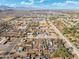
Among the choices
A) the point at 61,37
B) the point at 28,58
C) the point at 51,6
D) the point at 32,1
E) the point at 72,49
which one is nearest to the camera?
the point at 28,58

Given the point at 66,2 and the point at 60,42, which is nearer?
the point at 60,42

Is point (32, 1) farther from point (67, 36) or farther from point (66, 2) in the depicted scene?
point (67, 36)

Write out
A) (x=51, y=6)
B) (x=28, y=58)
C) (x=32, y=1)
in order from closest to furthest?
(x=28, y=58) → (x=32, y=1) → (x=51, y=6)

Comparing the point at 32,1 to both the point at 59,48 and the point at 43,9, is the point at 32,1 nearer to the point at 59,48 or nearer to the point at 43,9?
the point at 43,9

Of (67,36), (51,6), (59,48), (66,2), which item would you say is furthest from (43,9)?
(59,48)

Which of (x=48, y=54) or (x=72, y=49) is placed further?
(x=72, y=49)

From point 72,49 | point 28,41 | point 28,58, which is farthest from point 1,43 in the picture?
point 72,49

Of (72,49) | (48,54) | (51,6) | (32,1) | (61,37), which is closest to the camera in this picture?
(48,54)

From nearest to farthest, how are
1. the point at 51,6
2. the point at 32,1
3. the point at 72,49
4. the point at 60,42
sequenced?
the point at 72,49, the point at 60,42, the point at 32,1, the point at 51,6
